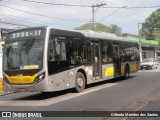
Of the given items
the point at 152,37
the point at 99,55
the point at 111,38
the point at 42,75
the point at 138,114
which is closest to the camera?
the point at 138,114

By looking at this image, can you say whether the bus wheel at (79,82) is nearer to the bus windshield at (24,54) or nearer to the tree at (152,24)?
the bus windshield at (24,54)

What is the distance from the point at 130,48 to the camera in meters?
26.9

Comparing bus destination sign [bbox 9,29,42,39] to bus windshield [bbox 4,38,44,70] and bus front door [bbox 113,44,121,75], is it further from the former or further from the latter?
bus front door [bbox 113,44,121,75]

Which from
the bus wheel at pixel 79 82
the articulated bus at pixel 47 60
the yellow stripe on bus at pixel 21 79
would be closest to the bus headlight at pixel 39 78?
the articulated bus at pixel 47 60

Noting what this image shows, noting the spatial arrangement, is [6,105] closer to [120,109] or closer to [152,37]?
[120,109]

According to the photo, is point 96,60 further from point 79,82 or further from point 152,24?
point 152,24

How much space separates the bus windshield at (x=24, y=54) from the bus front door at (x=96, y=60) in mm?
4930

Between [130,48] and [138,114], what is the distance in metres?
17.2

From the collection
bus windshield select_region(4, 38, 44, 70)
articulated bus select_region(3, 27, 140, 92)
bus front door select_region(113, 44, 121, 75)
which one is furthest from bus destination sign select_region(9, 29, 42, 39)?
bus front door select_region(113, 44, 121, 75)

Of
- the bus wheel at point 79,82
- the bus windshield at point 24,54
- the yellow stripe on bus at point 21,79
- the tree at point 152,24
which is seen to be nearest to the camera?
the yellow stripe on bus at point 21,79

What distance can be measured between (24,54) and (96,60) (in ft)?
18.2

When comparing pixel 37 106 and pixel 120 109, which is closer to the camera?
pixel 120 109

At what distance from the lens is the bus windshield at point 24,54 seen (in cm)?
1538

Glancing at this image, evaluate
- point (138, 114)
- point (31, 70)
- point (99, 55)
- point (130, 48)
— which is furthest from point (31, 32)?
point (130, 48)
